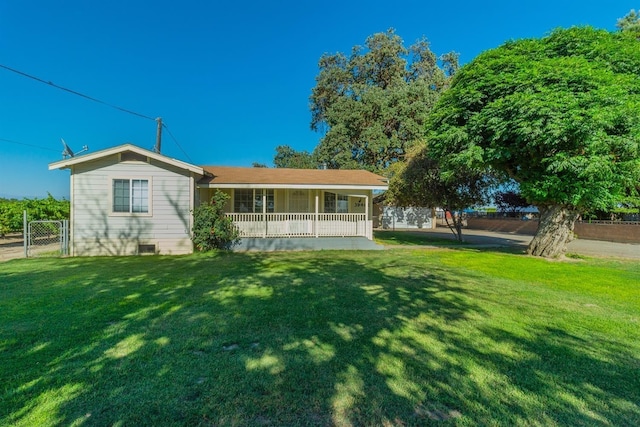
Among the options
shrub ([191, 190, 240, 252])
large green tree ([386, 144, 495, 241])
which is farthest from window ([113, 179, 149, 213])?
large green tree ([386, 144, 495, 241])

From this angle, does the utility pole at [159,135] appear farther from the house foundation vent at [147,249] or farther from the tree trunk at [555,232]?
the tree trunk at [555,232]

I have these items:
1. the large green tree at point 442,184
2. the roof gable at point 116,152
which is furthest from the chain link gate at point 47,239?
the large green tree at point 442,184

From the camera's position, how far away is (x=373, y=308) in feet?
15.7

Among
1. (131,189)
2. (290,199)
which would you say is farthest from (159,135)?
(290,199)

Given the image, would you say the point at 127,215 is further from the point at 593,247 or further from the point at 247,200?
the point at 593,247

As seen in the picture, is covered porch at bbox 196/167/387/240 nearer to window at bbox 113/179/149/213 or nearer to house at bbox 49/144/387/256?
house at bbox 49/144/387/256

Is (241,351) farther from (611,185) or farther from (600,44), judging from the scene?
(600,44)

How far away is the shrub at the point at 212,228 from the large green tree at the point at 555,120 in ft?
28.0

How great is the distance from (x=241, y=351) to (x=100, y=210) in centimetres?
1015

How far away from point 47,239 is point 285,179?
1207cm

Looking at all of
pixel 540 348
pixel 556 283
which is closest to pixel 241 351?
pixel 540 348

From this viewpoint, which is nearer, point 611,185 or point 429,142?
point 611,185

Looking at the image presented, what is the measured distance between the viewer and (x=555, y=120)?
8438 mm

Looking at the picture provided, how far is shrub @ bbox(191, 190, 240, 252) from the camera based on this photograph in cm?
1112
